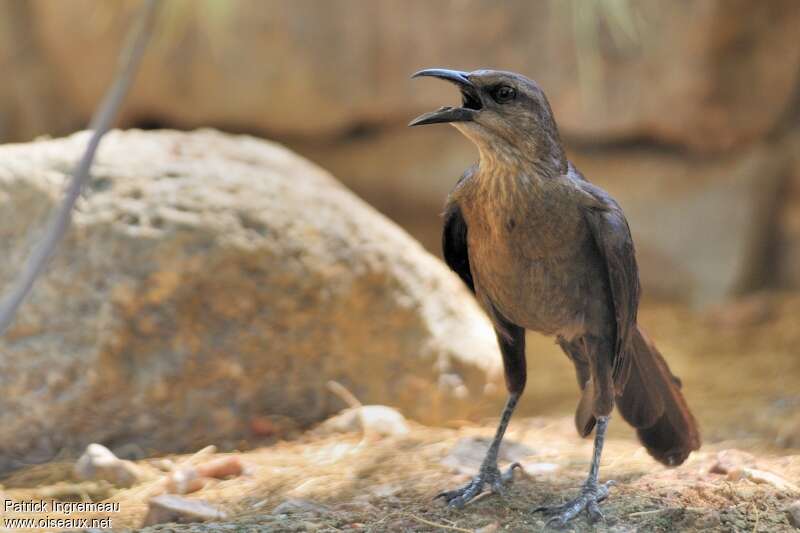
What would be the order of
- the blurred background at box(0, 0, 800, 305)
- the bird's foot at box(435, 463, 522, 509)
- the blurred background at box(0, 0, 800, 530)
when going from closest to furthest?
the bird's foot at box(435, 463, 522, 509) → the blurred background at box(0, 0, 800, 530) → the blurred background at box(0, 0, 800, 305)

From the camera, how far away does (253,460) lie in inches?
155

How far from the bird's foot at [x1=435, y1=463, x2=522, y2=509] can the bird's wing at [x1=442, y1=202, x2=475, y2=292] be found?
2.32 ft

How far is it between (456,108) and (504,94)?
7.3 inches

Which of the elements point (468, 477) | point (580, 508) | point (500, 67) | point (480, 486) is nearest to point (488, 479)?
point (480, 486)

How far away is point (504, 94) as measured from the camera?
10.8 ft

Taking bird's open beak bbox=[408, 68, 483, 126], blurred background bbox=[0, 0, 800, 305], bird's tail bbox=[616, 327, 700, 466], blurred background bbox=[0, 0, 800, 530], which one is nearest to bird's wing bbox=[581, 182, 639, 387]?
bird's tail bbox=[616, 327, 700, 466]

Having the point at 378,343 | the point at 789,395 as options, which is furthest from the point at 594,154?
the point at 378,343

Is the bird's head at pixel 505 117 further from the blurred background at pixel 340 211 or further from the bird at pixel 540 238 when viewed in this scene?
the blurred background at pixel 340 211

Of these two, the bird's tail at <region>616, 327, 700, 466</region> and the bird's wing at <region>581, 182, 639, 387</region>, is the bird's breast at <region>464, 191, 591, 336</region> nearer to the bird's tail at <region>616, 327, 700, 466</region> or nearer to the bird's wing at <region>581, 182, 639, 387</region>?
the bird's wing at <region>581, 182, 639, 387</region>

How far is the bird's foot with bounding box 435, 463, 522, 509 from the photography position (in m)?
3.43

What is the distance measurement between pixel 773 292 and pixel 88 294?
5.44 m

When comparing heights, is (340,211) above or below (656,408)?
above

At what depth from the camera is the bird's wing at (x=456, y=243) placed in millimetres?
3568

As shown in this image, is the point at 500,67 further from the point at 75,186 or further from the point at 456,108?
the point at 75,186
